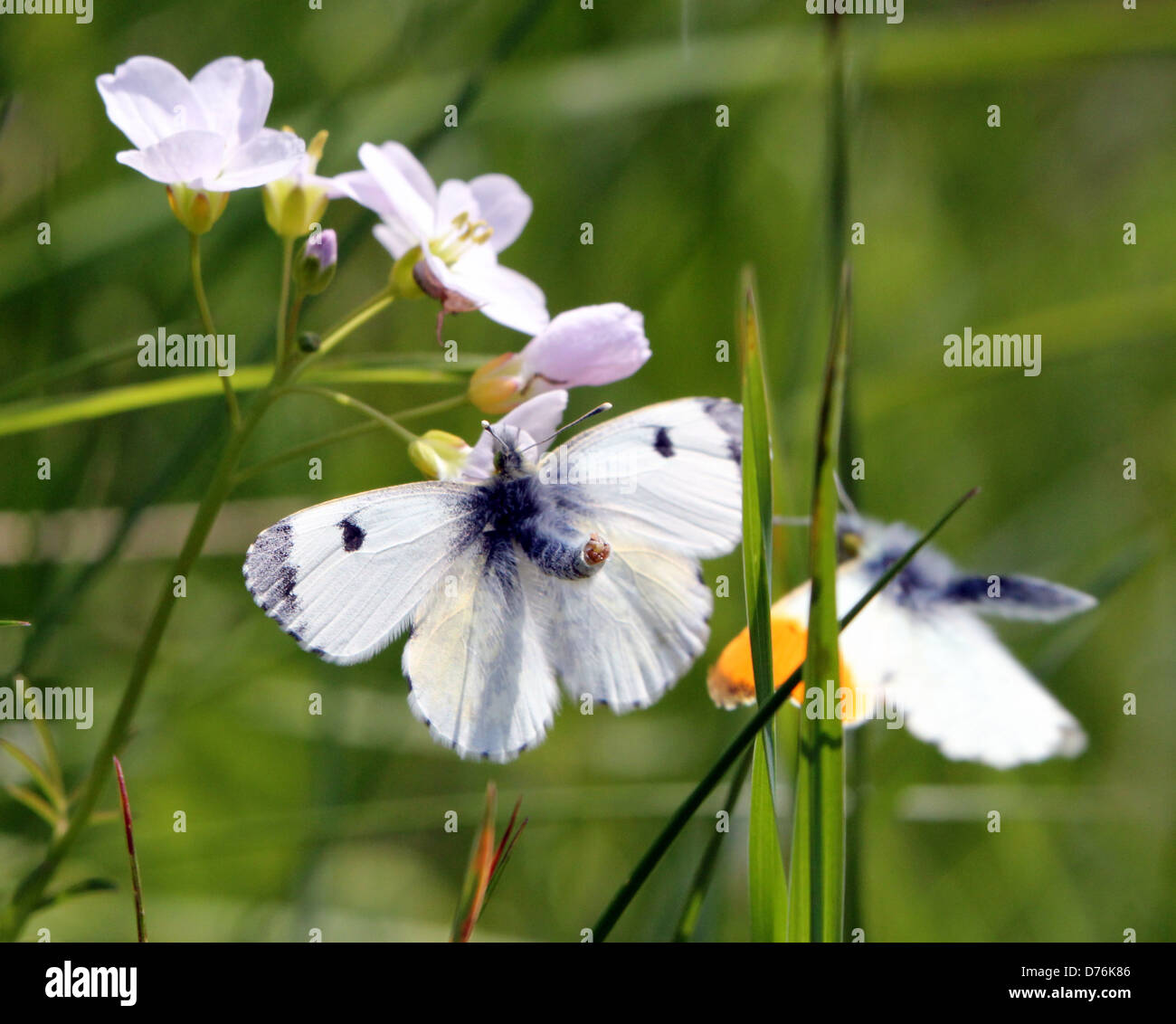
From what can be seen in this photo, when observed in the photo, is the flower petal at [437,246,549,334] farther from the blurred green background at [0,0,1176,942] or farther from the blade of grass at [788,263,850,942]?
the blade of grass at [788,263,850,942]

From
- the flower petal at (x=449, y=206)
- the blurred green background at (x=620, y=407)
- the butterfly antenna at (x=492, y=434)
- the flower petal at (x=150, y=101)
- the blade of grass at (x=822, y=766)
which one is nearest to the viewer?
the blade of grass at (x=822, y=766)

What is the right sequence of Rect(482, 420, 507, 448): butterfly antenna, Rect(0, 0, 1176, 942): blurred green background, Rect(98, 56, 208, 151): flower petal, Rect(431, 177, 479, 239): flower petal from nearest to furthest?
Rect(98, 56, 208, 151): flower petal
Rect(482, 420, 507, 448): butterfly antenna
Rect(431, 177, 479, 239): flower petal
Rect(0, 0, 1176, 942): blurred green background

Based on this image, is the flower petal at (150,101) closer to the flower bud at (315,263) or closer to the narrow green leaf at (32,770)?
the flower bud at (315,263)

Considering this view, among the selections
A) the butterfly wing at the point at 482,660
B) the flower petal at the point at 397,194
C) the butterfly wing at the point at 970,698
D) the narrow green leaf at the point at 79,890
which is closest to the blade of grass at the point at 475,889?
the butterfly wing at the point at 482,660

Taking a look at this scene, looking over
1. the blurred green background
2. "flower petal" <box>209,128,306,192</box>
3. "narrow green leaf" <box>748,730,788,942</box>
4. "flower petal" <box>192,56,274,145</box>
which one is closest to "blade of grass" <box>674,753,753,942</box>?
"narrow green leaf" <box>748,730,788,942</box>

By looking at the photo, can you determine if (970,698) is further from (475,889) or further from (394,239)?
(394,239)

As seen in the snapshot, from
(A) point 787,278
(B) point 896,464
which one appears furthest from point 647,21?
(B) point 896,464

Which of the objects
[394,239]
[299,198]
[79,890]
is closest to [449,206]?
[394,239]

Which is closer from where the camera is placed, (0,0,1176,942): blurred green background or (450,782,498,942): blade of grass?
(450,782,498,942): blade of grass
